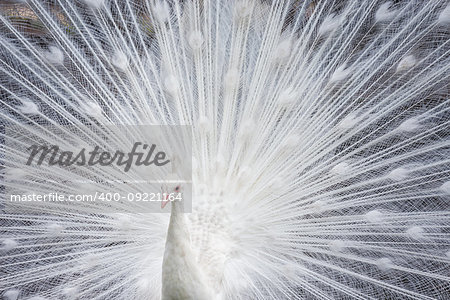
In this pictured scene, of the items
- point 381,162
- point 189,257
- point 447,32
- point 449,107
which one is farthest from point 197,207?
point 447,32

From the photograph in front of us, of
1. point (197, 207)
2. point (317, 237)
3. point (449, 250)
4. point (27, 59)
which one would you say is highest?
point (27, 59)

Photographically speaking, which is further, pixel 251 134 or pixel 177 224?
pixel 251 134

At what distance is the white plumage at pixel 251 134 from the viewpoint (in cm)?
160

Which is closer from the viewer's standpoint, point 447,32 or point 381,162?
point 447,32

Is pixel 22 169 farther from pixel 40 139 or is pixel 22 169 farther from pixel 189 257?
pixel 189 257

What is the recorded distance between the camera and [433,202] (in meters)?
1.60

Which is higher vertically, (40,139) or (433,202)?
(40,139)

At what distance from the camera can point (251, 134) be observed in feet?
5.69

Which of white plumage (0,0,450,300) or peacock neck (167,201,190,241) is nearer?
peacock neck (167,201,190,241)

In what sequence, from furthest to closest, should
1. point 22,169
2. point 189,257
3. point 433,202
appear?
point 22,169 → point 433,202 → point 189,257

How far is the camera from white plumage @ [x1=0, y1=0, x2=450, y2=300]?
5.25 ft

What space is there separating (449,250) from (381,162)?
0.42 meters

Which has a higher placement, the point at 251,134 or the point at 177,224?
the point at 251,134

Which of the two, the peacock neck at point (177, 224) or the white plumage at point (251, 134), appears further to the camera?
the white plumage at point (251, 134)
